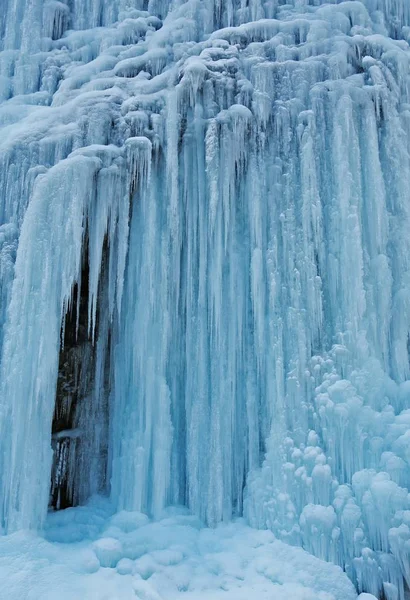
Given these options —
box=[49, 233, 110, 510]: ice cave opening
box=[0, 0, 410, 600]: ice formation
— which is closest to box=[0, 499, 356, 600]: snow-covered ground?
box=[0, 0, 410, 600]: ice formation

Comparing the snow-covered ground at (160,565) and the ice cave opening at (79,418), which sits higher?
the ice cave opening at (79,418)

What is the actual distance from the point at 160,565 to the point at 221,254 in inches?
112

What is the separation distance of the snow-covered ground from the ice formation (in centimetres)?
23

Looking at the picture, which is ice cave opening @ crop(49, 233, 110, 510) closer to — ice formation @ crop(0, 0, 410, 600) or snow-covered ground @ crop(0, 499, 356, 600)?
ice formation @ crop(0, 0, 410, 600)

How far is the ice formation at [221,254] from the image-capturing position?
16.5 ft

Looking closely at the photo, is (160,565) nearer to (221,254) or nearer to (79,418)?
(79,418)

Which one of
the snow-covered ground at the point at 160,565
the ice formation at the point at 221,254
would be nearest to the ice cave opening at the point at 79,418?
the ice formation at the point at 221,254

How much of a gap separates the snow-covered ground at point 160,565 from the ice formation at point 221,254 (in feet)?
0.75

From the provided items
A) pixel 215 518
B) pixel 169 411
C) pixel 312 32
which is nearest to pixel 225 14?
pixel 312 32

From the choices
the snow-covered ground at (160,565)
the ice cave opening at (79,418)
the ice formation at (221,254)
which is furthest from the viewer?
the ice cave opening at (79,418)

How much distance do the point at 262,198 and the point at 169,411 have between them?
230cm

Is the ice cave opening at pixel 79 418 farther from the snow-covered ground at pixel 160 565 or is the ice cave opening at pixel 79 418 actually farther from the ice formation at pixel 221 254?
the snow-covered ground at pixel 160 565

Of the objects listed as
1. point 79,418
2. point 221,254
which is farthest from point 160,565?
point 221,254

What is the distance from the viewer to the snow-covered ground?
164 inches
